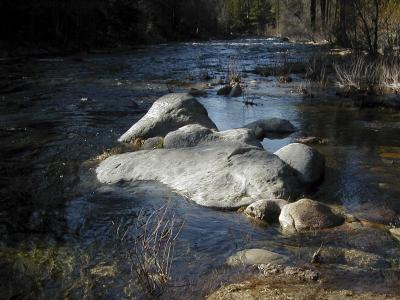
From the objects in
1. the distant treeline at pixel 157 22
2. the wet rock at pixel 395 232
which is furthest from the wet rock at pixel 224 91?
the wet rock at pixel 395 232

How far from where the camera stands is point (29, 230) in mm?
6086

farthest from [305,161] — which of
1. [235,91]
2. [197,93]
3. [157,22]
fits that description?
[157,22]

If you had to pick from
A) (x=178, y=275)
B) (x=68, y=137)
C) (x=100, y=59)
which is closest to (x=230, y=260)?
(x=178, y=275)

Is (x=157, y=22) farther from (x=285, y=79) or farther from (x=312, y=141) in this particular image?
(x=312, y=141)

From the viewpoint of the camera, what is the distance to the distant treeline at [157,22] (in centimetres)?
1856

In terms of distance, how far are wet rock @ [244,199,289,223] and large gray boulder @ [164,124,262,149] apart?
2.36m

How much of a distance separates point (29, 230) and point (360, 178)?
4744 mm

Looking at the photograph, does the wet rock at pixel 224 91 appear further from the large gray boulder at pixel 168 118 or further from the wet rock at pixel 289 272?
the wet rock at pixel 289 272

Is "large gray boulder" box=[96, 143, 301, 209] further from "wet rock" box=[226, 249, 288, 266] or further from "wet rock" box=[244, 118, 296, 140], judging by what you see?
"wet rock" box=[244, 118, 296, 140]

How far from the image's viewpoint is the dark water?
16.5 ft

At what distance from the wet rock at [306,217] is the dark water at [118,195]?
0.17 metres

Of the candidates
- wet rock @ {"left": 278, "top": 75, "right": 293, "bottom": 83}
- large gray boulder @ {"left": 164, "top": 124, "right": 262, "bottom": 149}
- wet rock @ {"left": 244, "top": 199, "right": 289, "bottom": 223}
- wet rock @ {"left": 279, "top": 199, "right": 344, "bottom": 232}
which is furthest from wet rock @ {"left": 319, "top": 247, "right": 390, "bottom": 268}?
wet rock @ {"left": 278, "top": 75, "right": 293, "bottom": 83}

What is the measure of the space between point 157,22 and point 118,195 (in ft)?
114

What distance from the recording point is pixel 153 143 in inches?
384
